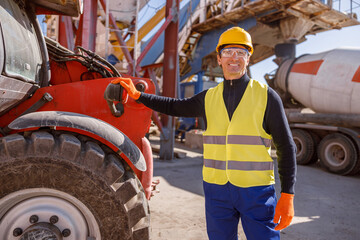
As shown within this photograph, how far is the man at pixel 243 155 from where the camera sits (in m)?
1.72

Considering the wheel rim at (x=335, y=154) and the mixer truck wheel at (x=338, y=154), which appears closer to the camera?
the mixer truck wheel at (x=338, y=154)

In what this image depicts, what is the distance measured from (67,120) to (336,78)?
708 cm

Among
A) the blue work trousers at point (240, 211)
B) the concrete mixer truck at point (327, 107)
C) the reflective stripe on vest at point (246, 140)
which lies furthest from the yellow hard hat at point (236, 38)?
the concrete mixer truck at point (327, 107)

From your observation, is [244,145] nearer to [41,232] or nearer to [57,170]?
[57,170]

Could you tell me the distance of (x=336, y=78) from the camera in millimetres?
7023

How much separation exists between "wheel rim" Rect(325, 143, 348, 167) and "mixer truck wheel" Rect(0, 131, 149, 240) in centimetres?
668

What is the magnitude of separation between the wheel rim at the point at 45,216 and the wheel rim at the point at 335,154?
688 centimetres

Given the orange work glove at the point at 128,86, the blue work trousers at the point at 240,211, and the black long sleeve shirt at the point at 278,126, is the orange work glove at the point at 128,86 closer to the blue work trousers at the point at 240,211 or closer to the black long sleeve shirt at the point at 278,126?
the black long sleeve shirt at the point at 278,126

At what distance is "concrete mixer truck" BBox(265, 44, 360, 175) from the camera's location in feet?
21.9

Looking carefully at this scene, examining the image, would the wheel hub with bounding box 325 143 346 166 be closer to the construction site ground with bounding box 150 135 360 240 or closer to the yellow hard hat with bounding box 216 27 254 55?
the construction site ground with bounding box 150 135 360 240

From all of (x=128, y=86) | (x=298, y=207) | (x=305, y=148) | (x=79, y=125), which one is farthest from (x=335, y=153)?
(x=79, y=125)

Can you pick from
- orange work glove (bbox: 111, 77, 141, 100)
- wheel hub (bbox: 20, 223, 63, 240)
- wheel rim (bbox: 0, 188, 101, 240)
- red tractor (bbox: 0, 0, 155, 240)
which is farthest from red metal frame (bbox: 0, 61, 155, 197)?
wheel hub (bbox: 20, 223, 63, 240)

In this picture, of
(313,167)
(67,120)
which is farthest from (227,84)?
(313,167)

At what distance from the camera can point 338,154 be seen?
23.5ft
